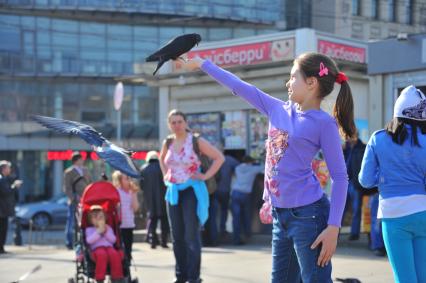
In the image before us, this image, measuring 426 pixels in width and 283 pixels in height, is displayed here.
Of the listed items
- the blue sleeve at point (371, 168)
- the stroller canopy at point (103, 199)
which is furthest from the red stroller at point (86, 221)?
the blue sleeve at point (371, 168)

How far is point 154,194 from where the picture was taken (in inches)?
486

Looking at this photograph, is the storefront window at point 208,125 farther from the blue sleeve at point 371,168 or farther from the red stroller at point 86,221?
the blue sleeve at point 371,168

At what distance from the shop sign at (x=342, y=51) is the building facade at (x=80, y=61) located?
25889 mm

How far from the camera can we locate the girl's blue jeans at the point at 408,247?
183 inches

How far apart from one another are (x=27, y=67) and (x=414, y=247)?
39.9 meters

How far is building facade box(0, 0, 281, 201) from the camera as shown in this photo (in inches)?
1658

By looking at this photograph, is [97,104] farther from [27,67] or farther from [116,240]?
[116,240]

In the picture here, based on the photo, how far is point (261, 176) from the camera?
12805mm

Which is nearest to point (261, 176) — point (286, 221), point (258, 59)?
point (258, 59)

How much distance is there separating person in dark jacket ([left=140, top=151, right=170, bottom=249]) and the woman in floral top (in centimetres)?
468

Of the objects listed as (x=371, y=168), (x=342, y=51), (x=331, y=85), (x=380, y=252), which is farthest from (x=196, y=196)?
(x=342, y=51)

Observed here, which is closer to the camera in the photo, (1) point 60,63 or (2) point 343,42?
(2) point 343,42

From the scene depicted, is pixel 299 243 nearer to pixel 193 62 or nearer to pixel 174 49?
pixel 193 62

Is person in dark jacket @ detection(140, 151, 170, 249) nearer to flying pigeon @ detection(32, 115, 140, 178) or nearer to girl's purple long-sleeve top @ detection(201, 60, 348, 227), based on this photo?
flying pigeon @ detection(32, 115, 140, 178)
